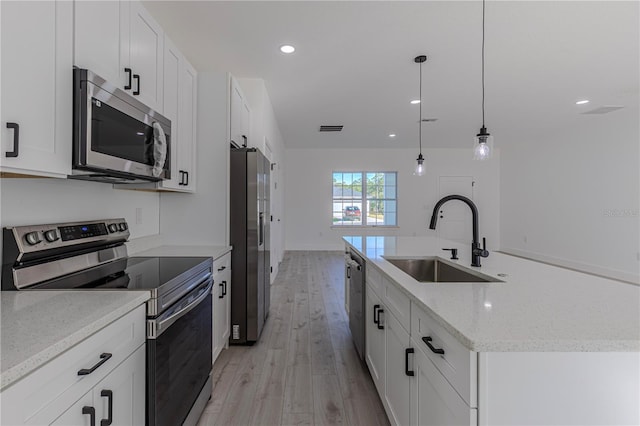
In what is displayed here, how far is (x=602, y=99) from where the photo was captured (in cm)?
450

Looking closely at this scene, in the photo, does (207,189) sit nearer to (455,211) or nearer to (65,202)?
(65,202)

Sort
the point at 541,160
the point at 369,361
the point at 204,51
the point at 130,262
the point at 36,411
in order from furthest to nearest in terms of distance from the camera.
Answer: the point at 541,160, the point at 204,51, the point at 369,361, the point at 130,262, the point at 36,411

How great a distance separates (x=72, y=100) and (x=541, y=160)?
822 centimetres

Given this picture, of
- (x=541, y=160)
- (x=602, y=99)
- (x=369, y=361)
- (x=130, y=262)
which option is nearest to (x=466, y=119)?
(x=602, y=99)

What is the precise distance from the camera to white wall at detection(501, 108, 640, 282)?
5.09 m

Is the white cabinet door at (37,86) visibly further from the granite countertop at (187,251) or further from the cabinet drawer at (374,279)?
the cabinet drawer at (374,279)

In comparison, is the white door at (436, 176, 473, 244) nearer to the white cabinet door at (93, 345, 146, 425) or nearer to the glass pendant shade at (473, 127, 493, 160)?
the glass pendant shade at (473, 127, 493, 160)

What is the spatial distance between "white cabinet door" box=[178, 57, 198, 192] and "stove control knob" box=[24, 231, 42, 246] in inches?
40.4

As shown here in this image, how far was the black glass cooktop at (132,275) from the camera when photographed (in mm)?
1323

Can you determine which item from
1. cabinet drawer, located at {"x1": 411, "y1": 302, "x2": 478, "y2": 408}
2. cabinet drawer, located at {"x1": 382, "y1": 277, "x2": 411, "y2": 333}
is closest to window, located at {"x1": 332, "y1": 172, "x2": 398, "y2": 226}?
cabinet drawer, located at {"x1": 382, "y1": 277, "x2": 411, "y2": 333}

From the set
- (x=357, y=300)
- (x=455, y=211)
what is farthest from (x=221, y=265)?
(x=455, y=211)

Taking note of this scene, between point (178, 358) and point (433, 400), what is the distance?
1.12m

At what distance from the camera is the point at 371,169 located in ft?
27.1

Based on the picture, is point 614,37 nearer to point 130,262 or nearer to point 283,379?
point 283,379
